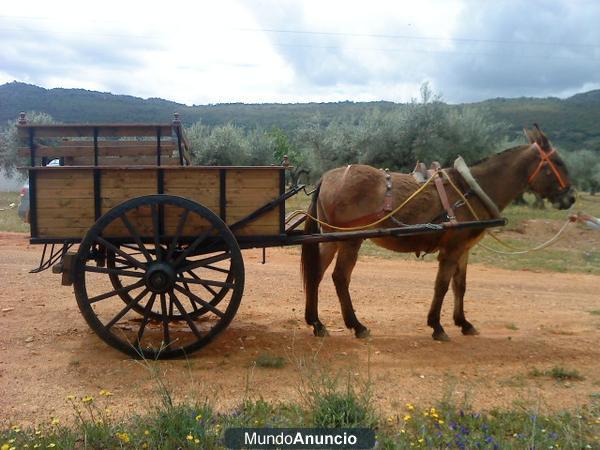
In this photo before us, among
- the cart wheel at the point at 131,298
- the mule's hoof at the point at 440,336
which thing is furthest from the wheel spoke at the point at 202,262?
the mule's hoof at the point at 440,336

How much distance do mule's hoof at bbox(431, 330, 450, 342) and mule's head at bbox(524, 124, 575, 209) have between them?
75.0 inches

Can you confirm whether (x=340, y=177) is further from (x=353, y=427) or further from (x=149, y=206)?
(x=353, y=427)

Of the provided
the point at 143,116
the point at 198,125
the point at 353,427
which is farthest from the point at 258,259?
the point at 143,116

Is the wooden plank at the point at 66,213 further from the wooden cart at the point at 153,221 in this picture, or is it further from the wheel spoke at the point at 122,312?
the wheel spoke at the point at 122,312

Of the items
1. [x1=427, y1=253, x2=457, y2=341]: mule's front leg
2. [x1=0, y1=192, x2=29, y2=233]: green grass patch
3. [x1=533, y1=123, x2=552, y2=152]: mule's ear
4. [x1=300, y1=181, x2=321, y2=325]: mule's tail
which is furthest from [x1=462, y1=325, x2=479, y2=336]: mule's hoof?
[x1=0, y1=192, x2=29, y2=233]: green grass patch

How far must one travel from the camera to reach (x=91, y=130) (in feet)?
16.8

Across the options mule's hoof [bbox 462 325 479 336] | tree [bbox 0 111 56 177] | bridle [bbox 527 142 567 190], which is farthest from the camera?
tree [bbox 0 111 56 177]

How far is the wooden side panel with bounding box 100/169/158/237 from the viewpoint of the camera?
4699 mm

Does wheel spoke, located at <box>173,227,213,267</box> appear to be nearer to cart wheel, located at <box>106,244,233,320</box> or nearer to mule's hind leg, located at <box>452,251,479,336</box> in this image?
cart wheel, located at <box>106,244,233,320</box>

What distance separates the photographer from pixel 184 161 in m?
6.19

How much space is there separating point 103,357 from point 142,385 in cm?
81

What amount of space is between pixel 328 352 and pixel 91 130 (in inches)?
125

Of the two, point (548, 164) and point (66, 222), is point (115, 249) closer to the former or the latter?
point (66, 222)

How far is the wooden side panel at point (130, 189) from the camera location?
4.70 meters
